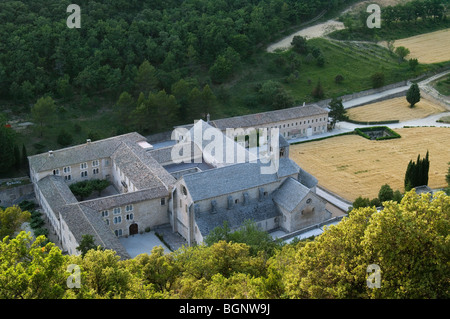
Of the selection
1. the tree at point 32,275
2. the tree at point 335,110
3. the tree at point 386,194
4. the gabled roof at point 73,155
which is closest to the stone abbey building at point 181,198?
the gabled roof at point 73,155

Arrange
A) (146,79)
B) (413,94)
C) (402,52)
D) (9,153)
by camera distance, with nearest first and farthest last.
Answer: (9,153), (146,79), (413,94), (402,52)

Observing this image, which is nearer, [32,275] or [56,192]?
[32,275]

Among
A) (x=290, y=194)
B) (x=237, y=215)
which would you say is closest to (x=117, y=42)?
(x=237, y=215)

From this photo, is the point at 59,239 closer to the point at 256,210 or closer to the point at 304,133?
the point at 256,210

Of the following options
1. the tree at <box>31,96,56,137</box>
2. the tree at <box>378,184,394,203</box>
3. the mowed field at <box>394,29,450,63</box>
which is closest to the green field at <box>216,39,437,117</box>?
the mowed field at <box>394,29,450,63</box>

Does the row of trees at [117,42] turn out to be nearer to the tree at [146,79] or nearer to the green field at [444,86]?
the tree at [146,79]

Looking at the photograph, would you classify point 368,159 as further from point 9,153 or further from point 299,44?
point 9,153

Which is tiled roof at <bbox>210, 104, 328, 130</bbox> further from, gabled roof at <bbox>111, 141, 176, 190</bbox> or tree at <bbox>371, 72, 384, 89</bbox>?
tree at <bbox>371, 72, 384, 89</bbox>
